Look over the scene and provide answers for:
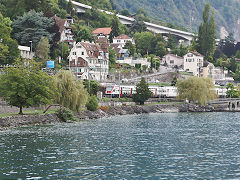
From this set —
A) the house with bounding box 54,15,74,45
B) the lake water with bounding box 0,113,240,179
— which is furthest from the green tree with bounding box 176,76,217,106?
the lake water with bounding box 0,113,240,179

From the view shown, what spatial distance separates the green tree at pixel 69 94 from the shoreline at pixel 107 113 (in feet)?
6.21

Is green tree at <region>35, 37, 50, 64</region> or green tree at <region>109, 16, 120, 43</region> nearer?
green tree at <region>35, 37, 50, 64</region>

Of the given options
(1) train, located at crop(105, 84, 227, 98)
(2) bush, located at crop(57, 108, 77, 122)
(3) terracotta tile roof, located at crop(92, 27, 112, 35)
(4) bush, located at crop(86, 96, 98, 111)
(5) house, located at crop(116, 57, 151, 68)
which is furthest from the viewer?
(3) terracotta tile roof, located at crop(92, 27, 112, 35)

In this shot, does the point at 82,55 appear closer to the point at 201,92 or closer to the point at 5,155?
the point at 201,92

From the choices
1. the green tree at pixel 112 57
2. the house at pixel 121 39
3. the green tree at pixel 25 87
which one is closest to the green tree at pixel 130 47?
the house at pixel 121 39

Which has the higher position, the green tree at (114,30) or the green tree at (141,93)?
the green tree at (114,30)

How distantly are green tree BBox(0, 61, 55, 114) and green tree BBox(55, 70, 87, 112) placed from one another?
12.1ft

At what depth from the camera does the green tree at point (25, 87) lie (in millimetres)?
67500

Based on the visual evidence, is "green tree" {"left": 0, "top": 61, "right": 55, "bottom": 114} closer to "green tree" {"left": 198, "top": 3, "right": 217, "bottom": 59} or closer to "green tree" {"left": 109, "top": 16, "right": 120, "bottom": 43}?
"green tree" {"left": 109, "top": 16, "right": 120, "bottom": 43}

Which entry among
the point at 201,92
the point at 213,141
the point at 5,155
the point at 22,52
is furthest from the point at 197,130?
the point at 22,52

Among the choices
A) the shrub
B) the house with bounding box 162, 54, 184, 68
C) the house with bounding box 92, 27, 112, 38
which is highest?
the house with bounding box 92, 27, 112, 38

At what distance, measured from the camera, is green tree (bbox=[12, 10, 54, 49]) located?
127 meters

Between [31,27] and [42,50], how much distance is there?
10.1 m

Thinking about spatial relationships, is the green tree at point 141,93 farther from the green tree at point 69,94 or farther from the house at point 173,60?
the house at point 173,60
